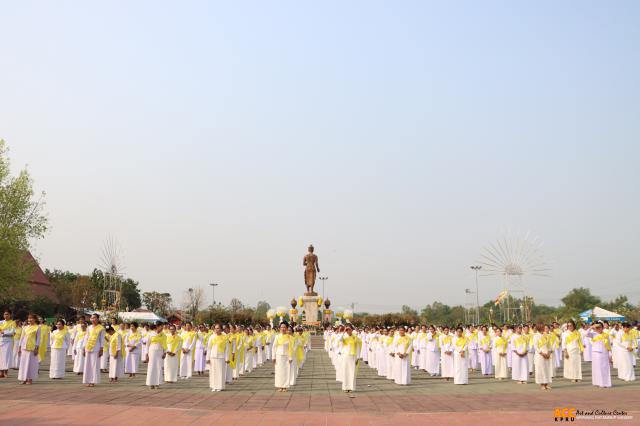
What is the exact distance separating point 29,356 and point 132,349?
3865 mm

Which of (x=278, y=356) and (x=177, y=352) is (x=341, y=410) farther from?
(x=177, y=352)

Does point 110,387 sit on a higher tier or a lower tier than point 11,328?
lower

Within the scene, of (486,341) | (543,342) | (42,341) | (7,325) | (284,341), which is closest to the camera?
(284,341)

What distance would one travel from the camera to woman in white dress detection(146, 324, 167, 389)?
16594mm

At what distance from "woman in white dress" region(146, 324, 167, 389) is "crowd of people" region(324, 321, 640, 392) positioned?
5.04 m

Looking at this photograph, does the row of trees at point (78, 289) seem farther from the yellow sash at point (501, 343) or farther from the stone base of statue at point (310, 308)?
the yellow sash at point (501, 343)

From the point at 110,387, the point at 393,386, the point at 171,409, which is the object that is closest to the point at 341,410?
the point at 171,409

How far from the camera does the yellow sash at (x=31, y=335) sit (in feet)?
57.9

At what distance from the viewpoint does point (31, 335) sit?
17812 millimetres

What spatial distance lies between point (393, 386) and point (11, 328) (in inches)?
485

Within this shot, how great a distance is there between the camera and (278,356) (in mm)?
16359

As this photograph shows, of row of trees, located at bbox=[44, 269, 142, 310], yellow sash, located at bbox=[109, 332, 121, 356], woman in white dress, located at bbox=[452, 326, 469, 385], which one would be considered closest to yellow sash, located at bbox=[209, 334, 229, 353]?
yellow sash, located at bbox=[109, 332, 121, 356]

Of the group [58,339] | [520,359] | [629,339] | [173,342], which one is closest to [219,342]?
[173,342]

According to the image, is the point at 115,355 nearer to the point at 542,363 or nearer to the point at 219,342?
the point at 219,342
